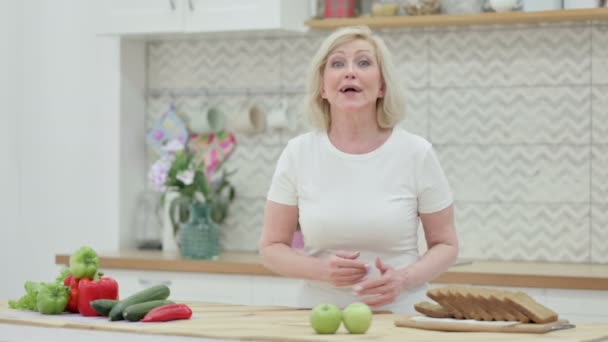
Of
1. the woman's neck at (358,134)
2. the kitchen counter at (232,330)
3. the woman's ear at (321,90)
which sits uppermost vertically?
the woman's ear at (321,90)

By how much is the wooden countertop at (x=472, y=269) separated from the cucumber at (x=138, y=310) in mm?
1521

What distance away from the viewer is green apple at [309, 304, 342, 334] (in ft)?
7.34

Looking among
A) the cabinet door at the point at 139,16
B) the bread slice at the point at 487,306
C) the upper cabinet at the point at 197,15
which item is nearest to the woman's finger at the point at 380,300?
the bread slice at the point at 487,306

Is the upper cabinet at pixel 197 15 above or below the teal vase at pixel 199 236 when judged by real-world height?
above

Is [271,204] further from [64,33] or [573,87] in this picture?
[64,33]

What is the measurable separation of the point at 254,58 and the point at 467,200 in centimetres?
108

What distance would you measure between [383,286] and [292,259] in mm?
273

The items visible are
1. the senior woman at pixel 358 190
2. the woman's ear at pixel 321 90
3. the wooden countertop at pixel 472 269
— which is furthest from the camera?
the wooden countertop at pixel 472 269

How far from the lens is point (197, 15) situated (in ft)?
14.3

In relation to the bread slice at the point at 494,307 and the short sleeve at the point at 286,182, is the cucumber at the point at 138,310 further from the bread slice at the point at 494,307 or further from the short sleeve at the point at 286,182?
the bread slice at the point at 494,307

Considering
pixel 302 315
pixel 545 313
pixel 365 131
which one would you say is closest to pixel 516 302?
pixel 545 313

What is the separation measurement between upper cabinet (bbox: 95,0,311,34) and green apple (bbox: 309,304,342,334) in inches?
84.2

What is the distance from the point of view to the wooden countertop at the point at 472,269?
366cm

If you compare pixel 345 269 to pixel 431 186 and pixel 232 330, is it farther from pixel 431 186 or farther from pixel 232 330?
pixel 232 330
